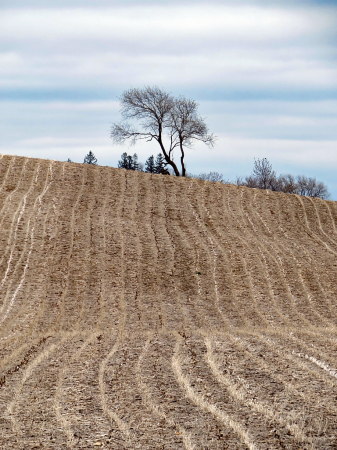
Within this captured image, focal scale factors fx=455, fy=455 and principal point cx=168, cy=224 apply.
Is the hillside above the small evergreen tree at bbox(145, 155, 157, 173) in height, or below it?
below

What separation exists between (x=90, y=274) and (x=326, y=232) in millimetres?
12226

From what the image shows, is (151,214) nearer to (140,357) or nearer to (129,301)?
(129,301)

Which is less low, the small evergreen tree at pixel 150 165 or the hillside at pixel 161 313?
the small evergreen tree at pixel 150 165

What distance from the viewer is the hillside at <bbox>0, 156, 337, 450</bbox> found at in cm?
616

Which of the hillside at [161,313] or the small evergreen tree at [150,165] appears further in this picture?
the small evergreen tree at [150,165]

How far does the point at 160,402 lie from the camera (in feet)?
22.1

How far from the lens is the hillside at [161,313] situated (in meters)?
6.16

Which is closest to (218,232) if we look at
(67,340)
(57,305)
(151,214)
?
(151,214)

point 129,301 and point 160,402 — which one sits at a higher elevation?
point 129,301

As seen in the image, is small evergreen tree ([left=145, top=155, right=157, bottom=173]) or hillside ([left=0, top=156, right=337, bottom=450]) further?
small evergreen tree ([left=145, top=155, right=157, bottom=173])

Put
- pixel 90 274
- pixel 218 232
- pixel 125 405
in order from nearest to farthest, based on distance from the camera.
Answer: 1. pixel 125 405
2. pixel 90 274
3. pixel 218 232

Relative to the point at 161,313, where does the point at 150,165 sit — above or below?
above

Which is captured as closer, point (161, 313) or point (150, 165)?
point (161, 313)

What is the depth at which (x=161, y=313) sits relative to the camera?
13.1 metres
